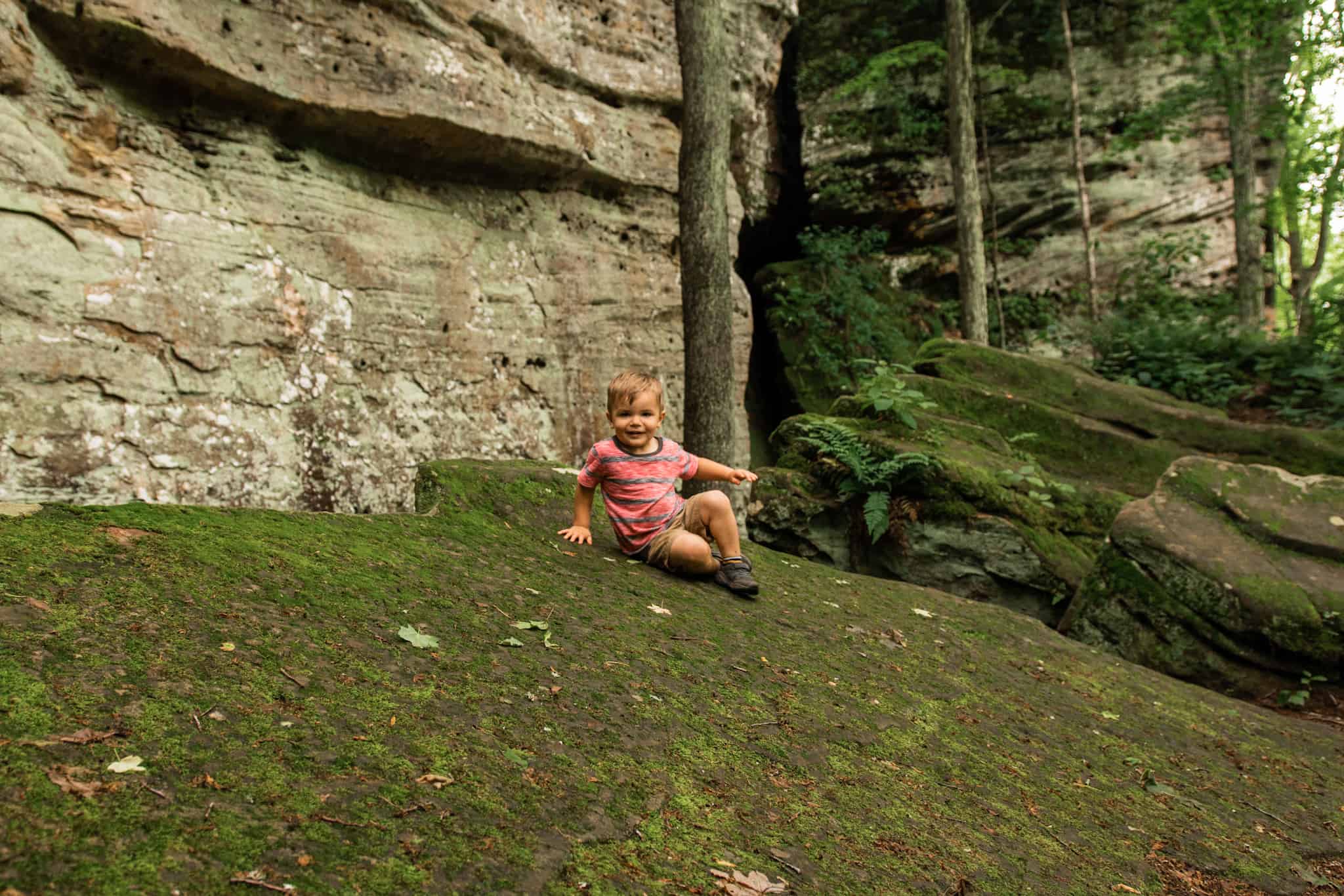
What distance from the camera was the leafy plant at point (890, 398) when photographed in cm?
859

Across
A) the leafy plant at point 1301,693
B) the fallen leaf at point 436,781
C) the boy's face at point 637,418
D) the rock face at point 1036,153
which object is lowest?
the leafy plant at point 1301,693

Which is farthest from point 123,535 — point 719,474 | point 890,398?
point 890,398

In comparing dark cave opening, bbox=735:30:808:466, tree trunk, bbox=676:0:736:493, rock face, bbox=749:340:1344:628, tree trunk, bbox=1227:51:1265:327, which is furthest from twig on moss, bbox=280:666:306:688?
tree trunk, bbox=1227:51:1265:327

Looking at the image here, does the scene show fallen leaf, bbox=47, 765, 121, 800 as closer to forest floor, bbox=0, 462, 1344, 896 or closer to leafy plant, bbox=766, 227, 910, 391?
forest floor, bbox=0, 462, 1344, 896

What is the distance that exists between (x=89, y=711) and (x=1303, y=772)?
17.1ft

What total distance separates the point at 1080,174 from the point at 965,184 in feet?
9.19

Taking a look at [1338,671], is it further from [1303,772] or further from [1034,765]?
[1034,765]

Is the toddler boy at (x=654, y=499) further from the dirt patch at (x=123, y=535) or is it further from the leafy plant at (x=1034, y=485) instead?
the leafy plant at (x=1034, y=485)

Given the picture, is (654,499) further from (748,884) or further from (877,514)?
(877,514)

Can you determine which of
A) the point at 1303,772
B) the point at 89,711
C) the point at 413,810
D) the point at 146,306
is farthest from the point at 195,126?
the point at 1303,772

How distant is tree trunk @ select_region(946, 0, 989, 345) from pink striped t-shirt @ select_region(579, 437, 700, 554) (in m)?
11.8

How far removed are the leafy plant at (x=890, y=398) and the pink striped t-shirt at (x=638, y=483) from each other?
4.08 m

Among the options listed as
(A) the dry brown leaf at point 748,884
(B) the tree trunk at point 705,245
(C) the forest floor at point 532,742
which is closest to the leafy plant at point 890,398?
(B) the tree trunk at point 705,245

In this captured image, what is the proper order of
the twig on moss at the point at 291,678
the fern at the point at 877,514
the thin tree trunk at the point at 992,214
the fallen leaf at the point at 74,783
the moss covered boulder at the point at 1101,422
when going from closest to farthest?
the fallen leaf at the point at 74,783 < the twig on moss at the point at 291,678 < the fern at the point at 877,514 < the moss covered boulder at the point at 1101,422 < the thin tree trunk at the point at 992,214
